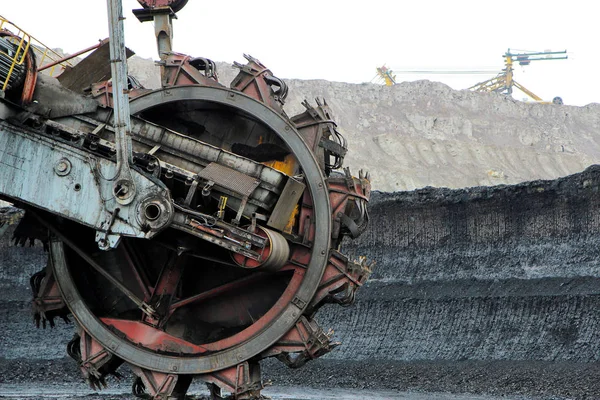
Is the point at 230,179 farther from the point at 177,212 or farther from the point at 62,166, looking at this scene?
the point at 62,166

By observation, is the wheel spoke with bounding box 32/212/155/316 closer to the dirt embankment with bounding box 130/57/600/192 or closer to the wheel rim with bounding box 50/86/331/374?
the wheel rim with bounding box 50/86/331/374

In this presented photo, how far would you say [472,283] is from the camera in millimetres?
21938

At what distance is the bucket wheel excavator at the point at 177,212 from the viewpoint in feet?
29.5

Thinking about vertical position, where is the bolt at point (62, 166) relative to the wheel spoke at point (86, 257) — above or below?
above

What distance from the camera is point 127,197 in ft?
29.1

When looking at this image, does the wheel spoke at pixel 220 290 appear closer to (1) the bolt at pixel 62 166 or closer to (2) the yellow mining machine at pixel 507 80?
(1) the bolt at pixel 62 166

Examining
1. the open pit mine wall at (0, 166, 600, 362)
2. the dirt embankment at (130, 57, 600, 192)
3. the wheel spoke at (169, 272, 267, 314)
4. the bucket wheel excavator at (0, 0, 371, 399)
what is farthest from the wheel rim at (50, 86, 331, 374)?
the dirt embankment at (130, 57, 600, 192)

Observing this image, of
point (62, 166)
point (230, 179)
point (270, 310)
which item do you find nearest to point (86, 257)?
point (62, 166)

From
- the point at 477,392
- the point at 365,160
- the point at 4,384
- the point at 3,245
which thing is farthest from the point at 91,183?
the point at 365,160

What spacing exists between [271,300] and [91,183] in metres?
2.30

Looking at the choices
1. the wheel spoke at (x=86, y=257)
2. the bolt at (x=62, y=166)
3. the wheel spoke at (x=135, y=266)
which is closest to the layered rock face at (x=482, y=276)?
the wheel spoke at (x=135, y=266)

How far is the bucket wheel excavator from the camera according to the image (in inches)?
354

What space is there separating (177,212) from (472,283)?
14.0 metres

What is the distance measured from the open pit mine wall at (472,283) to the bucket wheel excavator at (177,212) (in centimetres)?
959
